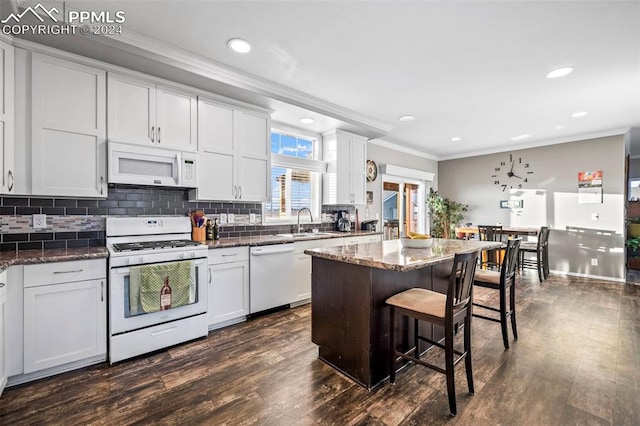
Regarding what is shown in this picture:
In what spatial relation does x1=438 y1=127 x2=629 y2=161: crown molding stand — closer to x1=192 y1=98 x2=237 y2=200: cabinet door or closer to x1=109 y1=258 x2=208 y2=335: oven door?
x1=192 y1=98 x2=237 y2=200: cabinet door

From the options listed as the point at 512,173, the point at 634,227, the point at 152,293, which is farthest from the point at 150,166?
the point at 634,227

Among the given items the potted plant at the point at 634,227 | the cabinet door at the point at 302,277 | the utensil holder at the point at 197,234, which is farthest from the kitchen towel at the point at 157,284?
the potted plant at the point at 634,227

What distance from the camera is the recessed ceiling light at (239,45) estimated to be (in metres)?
2.39

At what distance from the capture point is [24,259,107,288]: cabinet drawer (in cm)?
201

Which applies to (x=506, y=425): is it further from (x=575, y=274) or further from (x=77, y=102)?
(x=575, y=274)

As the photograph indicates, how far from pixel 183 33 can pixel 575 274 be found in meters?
6.95

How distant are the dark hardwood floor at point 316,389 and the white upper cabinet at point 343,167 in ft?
7.54

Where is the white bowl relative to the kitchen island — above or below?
above

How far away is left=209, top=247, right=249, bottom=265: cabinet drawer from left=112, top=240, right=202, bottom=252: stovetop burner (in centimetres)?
20

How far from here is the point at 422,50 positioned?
8.32 feet

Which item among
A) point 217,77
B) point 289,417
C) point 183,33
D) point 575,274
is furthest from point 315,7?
point 575,274

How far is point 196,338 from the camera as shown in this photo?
2701 mm

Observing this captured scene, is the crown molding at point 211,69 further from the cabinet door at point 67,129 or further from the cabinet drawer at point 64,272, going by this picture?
the cabinet drawer at point 64,272

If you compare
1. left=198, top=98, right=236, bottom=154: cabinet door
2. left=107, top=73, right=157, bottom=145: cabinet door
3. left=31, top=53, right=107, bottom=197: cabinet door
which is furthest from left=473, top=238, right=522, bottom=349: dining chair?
left=31, top=53, right=107, bottom=197: cabinet door
